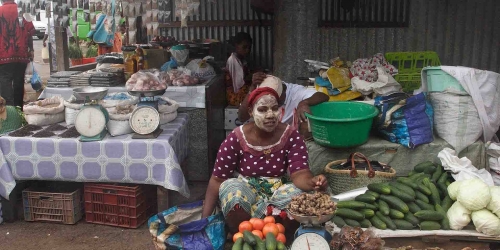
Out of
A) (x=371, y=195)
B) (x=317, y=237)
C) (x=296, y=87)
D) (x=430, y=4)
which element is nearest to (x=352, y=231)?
(x=317, y=237)

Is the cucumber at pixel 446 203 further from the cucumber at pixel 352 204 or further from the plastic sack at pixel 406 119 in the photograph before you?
the plastic sack at pixel 406 119

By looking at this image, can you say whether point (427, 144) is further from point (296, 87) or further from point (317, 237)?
point (317, 237)

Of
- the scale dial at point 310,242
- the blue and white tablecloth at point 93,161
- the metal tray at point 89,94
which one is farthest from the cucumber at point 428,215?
the metal tray at point 89,94

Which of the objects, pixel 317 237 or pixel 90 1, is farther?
pixel 90 1

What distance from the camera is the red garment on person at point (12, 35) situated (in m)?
7.89

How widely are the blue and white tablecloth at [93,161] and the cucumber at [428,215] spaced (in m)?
2.37

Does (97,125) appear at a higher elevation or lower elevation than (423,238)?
higher

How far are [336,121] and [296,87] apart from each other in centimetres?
153

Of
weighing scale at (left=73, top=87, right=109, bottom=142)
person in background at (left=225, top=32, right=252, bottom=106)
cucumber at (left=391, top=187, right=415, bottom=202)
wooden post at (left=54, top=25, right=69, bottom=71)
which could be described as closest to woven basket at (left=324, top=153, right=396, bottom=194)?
cucumber at (left=391, top=187, right=415, bottom=202)

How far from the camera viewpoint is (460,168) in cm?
464

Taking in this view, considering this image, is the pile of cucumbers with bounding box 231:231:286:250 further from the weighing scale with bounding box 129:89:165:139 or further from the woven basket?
the weighing scale with bounding box 129:89:165:139

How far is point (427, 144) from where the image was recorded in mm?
5012

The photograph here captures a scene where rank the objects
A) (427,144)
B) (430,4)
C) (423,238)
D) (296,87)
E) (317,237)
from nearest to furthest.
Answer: (317,237)
(423,238)
(427,144)
(296,87)
(430,4)

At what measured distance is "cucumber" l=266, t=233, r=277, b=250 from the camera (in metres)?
3.26
